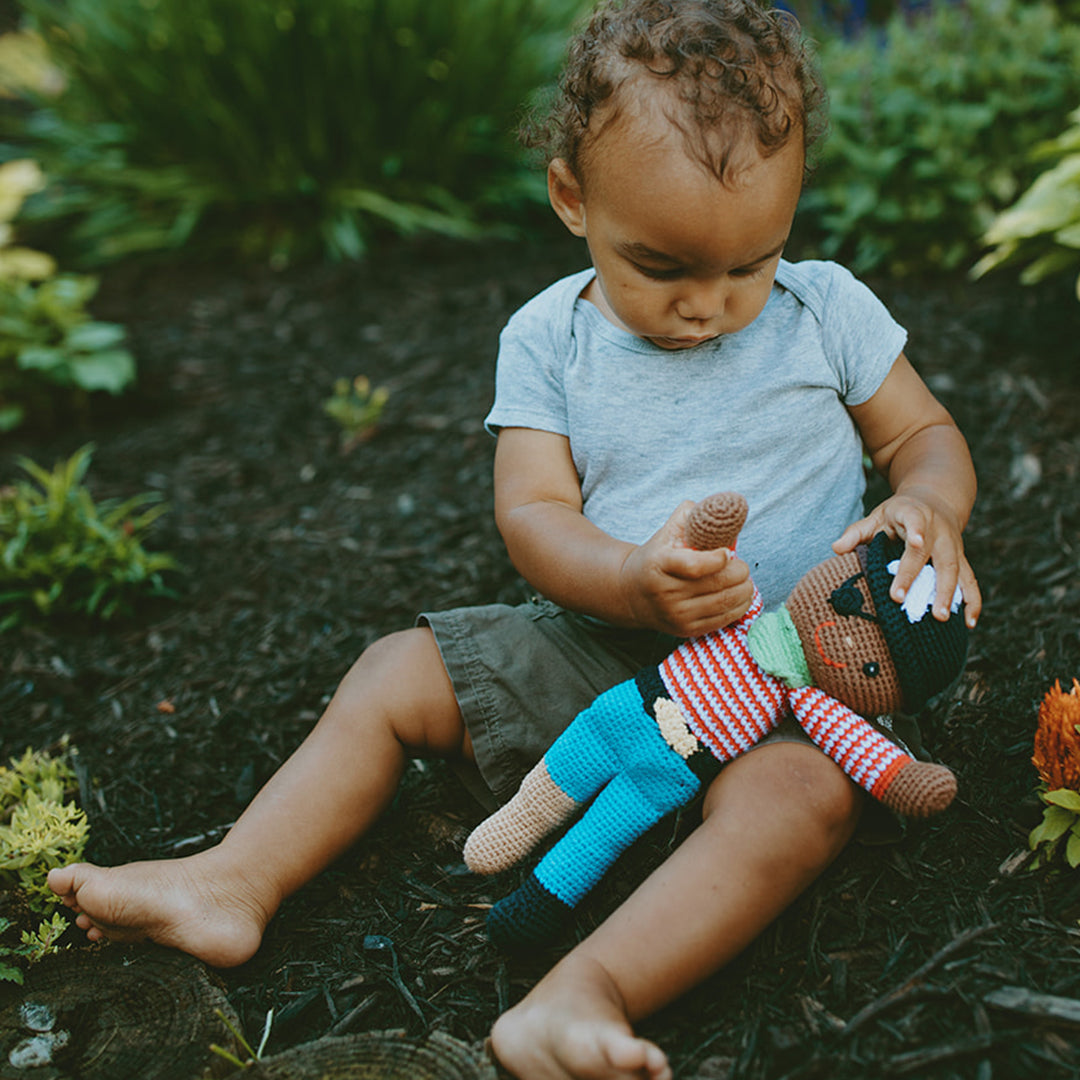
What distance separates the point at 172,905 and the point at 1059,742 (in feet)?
4.79

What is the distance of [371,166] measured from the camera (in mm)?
4895

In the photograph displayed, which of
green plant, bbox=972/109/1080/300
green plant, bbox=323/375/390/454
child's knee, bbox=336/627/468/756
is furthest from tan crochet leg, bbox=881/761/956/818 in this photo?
green plant, bbox=323/375/390/454

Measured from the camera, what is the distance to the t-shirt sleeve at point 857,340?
1.83 m

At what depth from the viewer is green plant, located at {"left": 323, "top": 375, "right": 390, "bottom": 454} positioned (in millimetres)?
3467

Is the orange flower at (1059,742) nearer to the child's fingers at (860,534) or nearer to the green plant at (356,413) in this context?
the child's fingers at (860,534)

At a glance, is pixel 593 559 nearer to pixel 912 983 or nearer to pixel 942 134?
pixel 912 983

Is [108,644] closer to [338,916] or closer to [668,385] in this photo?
[338,916]

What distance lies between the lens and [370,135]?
4.80 m

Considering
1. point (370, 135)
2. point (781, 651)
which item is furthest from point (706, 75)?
point (370, 135)

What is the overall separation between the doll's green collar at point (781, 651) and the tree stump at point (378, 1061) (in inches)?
27.2

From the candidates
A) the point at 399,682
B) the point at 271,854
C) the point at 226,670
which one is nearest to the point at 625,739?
the point at 399,682

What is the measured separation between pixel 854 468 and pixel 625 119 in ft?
2.59

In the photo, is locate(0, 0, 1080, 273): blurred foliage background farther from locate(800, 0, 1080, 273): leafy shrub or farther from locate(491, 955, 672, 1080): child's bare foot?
locate(491, 955, 672, 1080): child's bare foot

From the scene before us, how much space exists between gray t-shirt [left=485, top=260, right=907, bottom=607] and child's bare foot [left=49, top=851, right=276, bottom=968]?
3.03 ft
